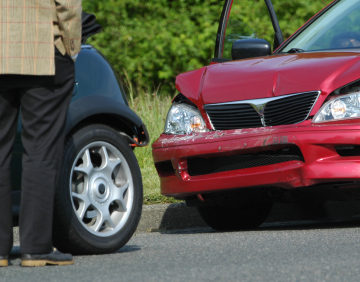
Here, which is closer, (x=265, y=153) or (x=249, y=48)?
(x=265, y=153)

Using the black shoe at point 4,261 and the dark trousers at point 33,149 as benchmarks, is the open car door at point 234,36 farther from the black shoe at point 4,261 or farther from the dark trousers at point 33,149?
the black shoe at point 4,261

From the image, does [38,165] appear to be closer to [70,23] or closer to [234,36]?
[70,23]

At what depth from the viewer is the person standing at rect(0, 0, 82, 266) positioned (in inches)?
189

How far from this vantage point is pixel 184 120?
22.1ft

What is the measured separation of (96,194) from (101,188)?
0.05 meters

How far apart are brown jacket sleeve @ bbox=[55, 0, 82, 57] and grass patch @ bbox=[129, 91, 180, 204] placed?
9.79 feet

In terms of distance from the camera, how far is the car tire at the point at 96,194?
17.2ft

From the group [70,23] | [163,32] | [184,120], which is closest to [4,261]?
[70,23]

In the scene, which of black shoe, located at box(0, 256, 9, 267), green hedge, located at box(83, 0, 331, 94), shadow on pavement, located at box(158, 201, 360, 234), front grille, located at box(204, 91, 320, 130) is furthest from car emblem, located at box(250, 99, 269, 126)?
green hedge, located at box(83, 0, 331, 94)

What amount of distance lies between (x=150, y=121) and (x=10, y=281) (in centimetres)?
666

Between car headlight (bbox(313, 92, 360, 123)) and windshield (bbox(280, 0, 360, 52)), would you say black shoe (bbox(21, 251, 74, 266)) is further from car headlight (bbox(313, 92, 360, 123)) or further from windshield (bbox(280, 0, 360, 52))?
windshield (bbox(280, 0, 360, 52))

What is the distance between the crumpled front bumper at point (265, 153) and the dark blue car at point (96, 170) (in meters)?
0.78

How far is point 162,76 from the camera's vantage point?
16.9 meters

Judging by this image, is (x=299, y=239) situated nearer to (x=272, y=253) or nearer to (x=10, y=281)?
(x=272, y=253)
